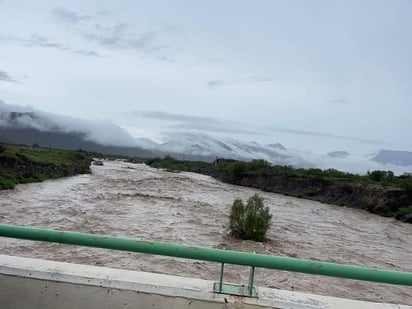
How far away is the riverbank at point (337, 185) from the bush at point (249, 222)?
21172 millimetres

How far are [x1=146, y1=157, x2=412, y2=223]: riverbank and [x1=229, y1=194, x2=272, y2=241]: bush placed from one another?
834 inches

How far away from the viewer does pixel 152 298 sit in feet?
8.87

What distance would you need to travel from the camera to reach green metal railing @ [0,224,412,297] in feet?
8.12

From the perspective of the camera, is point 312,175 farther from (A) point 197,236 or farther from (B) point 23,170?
(A) point 197,236

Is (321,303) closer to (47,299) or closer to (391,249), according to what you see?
(47,299)

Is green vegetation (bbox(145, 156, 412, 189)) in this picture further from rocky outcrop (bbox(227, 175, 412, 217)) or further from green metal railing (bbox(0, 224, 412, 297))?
green metal railing (bbox(0, 224, 412, 297))

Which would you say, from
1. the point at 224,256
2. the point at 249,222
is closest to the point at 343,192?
the point at 249,222

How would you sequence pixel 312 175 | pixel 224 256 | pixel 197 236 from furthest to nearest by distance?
pixel 312 175 < pixel 197 236 < pixel 224 256

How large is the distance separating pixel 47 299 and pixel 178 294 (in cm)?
75

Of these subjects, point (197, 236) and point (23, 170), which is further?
point (23, 170)

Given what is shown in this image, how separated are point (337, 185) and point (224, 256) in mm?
49153

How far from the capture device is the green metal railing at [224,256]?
247 centimetres

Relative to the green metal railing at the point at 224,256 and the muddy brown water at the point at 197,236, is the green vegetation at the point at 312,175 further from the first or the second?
the green metal railing at the point at 224,256

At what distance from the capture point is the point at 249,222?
59.0ft
